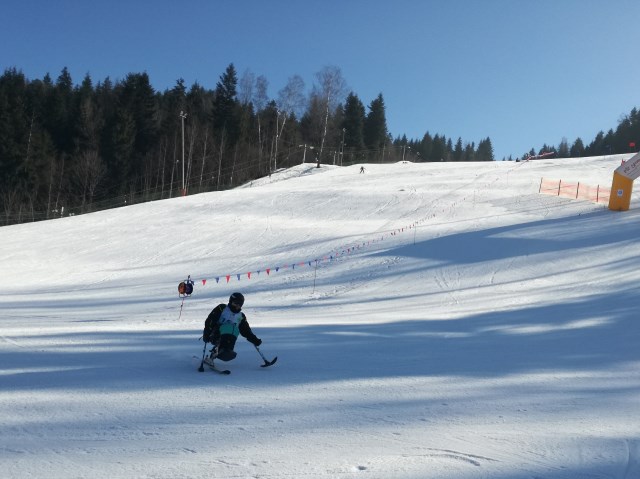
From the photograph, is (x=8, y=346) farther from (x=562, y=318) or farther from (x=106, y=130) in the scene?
(x=106, y=130)

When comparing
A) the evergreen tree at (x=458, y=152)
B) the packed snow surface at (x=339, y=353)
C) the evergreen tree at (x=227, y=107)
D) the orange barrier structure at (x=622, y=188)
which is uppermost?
the evergreen tree at (x=458, y=152)

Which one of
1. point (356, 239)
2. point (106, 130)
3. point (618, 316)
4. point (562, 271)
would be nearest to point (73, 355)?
point (618, 316)

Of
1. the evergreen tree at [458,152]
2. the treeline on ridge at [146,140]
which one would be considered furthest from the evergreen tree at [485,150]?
the treeline on ridge at [146,140]

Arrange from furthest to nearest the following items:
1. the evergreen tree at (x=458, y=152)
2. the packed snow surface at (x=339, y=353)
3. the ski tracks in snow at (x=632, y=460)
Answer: the evergreen tree at (x=458, y=152), the packed snow surface at (x=339, y=353), the ski tracks in snow at (x=632, y=460)

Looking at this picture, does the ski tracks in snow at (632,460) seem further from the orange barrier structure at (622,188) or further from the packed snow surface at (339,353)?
the orange barrier structure at (622,188)

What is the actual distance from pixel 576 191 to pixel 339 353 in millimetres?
29903

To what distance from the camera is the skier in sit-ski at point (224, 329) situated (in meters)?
6.92

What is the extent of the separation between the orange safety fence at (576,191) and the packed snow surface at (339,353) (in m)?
3.63

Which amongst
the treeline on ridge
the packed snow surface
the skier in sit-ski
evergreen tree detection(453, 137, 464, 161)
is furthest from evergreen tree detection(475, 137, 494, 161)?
the skier in sit-ski

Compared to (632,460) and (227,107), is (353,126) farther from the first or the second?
(632,460)

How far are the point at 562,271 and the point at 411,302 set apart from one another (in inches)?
235

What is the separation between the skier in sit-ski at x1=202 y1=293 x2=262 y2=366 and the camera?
6.92m

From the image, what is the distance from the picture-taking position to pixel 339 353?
27.4 ft

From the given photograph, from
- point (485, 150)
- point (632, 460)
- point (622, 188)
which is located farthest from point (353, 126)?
point (485, 150)
